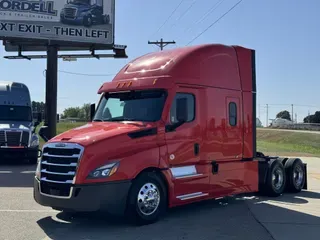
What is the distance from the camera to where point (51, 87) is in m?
23.8

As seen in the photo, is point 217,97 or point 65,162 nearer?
point 65,162

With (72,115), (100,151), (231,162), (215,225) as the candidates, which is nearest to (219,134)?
(231,162)

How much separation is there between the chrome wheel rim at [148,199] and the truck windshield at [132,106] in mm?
1302

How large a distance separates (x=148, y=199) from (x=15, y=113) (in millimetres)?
14093

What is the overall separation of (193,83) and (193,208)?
9.06ft

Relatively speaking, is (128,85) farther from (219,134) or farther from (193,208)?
(193,208)

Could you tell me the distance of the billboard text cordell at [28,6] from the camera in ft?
74.7

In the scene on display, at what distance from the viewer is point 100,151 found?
7.39 m

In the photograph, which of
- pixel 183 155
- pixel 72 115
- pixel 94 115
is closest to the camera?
pixel 183 155

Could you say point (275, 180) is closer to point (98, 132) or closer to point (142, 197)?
point (142, 197)

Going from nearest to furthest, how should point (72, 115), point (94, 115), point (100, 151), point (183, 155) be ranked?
point (100, 151), point (183, 155), point (94, 115), point (72, 115)

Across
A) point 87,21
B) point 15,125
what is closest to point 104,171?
point 15,125

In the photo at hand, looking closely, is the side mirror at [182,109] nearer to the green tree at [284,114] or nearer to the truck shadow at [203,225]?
the truck shadow at [203,225]

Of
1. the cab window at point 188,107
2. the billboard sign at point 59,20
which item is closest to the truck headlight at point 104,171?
the cab window at point 188,107
